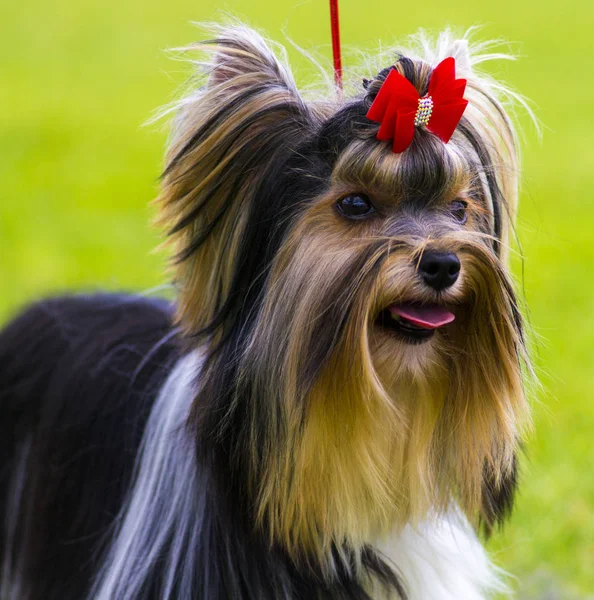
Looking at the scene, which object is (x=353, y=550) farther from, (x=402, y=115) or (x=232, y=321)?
(x=402, y=115)

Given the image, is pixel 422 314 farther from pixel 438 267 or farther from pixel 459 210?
pixel 459 210

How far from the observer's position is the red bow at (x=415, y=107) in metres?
2.29

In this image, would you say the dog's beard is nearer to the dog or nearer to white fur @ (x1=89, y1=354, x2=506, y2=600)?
the dog

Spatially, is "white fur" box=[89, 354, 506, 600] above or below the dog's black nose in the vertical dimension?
below

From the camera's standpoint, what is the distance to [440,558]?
272 centimetres

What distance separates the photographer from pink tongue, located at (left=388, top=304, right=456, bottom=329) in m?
2.26

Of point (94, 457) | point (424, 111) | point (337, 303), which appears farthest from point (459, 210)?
point (94, 457)

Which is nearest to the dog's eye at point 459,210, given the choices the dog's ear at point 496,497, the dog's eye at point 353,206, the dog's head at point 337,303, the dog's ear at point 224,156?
the dog's head at point 337,303

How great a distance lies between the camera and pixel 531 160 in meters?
10.1

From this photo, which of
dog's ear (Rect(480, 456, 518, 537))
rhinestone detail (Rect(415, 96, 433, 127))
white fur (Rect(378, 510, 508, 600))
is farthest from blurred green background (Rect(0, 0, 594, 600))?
rhinestone detail (Rect(415, 96, 433, 127))

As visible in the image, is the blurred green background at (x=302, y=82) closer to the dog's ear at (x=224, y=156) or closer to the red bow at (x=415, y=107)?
the dog's ear at (x=224, y=156)

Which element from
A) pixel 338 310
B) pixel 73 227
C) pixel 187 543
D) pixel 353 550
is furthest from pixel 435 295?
pixel 73 227

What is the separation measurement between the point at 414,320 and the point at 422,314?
0.03 m

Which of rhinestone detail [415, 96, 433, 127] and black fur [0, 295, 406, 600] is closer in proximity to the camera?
rhinestone detail [415, 96, 433, 127]
